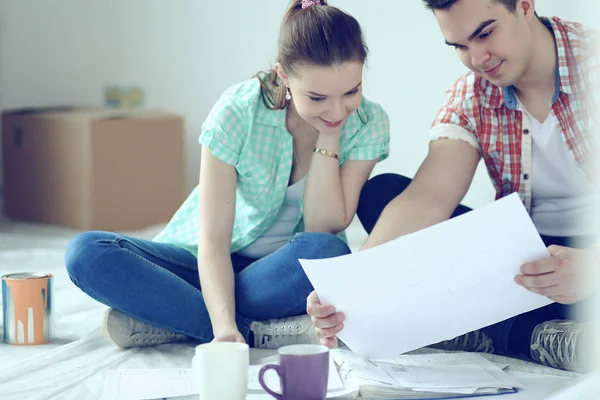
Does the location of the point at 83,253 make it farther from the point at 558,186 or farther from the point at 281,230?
the point at 558,186

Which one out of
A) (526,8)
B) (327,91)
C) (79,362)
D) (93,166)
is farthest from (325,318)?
(93,166)

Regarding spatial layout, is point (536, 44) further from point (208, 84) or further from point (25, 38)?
point (25, 38)

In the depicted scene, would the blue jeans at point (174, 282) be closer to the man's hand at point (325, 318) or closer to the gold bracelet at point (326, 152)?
the gold bracelet at point (326, 152)

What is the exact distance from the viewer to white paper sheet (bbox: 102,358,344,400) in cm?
98

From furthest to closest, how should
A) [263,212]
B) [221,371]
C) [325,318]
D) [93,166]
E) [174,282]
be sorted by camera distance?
1. [93,166]
2. [263,212]
3. [174,282]
4. [325,318]
5. [221,371]

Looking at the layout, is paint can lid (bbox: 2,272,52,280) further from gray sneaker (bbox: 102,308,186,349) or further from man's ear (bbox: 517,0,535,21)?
man's ear (bbox: 517,0,535,21)

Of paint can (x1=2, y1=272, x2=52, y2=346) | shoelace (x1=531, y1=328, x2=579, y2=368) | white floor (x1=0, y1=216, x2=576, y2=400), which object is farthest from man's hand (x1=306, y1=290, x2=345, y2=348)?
paint can (x1=2, y1=272, x2=52, y2=346)

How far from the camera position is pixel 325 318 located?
3.24 ft

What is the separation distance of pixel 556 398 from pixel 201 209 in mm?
623

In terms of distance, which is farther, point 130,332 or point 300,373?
point 130,332

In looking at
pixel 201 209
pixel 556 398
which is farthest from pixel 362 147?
pixel 556 398

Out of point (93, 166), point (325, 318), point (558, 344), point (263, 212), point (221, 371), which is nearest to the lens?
point (221, 371)

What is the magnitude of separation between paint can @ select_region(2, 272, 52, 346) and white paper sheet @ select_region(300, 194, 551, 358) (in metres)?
0.62

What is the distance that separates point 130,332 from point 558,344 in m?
0.68
